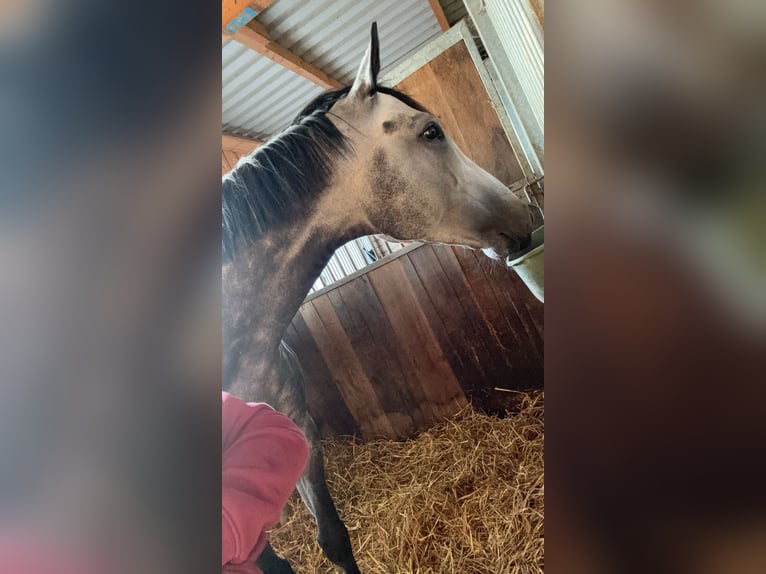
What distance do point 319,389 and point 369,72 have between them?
52 cm

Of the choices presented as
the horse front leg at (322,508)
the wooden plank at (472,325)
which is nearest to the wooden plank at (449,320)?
the wooden plank at (472,325)

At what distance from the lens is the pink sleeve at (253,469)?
0.62 meters

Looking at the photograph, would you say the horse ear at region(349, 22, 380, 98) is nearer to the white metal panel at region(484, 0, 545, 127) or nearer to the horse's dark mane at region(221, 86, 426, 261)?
the horse's dark mane at region(221, 86, 426, 261)

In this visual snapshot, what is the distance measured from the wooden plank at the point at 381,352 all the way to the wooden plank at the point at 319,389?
69mm

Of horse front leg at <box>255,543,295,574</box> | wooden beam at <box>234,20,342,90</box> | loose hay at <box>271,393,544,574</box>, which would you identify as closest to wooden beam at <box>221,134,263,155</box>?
wooden beam at <box>234,20,342,90</box>

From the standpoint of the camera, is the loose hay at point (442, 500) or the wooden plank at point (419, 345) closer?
the loose hay at point (442, 500)

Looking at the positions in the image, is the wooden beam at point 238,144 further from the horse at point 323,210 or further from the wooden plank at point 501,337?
the wooden plank at point 501,337

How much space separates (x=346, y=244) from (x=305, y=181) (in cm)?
12

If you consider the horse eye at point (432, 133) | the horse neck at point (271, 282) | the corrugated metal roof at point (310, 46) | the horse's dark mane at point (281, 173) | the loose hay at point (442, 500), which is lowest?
the loose hay at point (442, 500)

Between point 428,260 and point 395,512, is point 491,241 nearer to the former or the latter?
point 428,260
